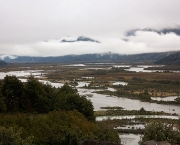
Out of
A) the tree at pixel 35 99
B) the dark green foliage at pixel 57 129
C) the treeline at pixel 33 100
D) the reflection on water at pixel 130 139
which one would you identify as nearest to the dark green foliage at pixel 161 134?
the dark green foliage at pixel 57 129

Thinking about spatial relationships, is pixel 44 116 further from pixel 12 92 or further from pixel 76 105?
pixel 12 92

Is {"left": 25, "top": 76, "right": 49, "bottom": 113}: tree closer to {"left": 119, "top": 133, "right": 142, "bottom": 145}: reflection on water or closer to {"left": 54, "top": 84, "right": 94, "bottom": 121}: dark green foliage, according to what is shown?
{"left": 54, "top": 84, "right": 94, "bottom": 121}: dark green foliage

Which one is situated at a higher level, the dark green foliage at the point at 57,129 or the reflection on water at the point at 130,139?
the dark green foliage at the point at 57,129

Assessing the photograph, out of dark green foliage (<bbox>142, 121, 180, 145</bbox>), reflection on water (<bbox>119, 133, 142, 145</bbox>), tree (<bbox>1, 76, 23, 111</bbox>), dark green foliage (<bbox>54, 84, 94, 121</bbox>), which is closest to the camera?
dark green foliage (<bbox>142, 121, 180, 145</bbox>)

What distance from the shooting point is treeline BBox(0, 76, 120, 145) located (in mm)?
26969

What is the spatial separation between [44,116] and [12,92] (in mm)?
11880

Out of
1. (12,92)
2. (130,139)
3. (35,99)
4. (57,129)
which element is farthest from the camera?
(12,92)

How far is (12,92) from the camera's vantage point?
142ft

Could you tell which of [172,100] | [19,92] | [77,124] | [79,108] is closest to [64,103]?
[79,108]

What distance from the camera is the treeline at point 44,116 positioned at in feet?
88.5

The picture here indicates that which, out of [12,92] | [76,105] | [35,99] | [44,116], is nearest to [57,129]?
[44,116]

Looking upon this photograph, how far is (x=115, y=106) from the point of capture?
64125mm

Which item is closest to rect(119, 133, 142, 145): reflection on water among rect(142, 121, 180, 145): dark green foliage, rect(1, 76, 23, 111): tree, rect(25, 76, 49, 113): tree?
rect(142, 121, 180, 145): dark green foliage

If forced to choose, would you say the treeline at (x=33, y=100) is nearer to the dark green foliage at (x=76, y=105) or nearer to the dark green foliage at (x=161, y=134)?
the dark green foliage at (x=76, y=105)
